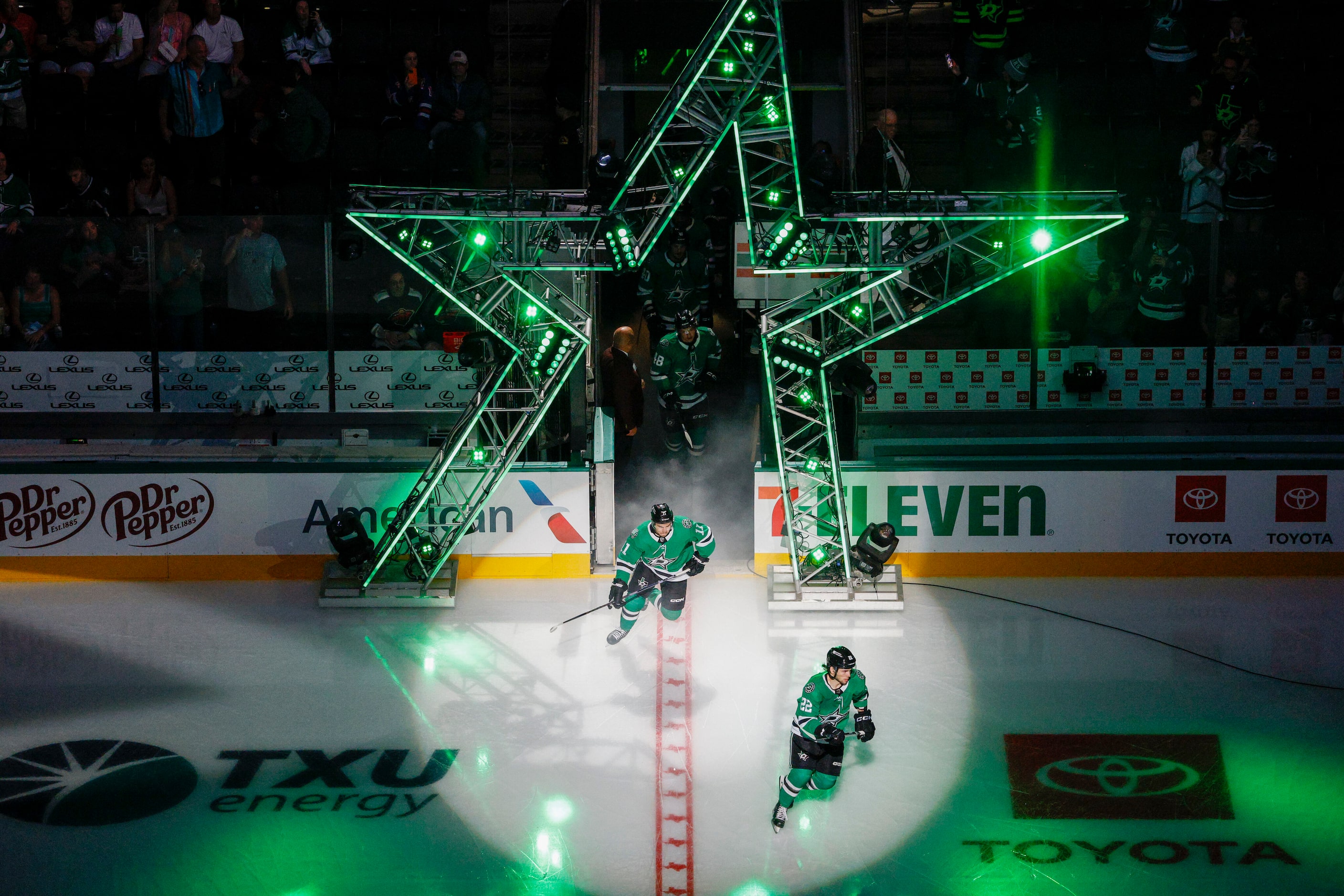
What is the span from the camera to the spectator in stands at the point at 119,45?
699 inches

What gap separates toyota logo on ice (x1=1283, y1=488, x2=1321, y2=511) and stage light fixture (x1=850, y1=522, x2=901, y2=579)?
165 inches

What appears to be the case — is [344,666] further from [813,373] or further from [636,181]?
[636,181]

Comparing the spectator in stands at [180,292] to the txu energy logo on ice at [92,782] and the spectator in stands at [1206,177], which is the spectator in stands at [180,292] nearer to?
the txu energy logo on ice at [92,782]

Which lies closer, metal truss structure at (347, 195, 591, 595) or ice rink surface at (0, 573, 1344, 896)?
ice rink surface at (0, 573, 1344, 896)

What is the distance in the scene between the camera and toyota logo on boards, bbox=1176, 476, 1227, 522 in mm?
14195

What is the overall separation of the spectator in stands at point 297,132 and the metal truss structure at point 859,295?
6.78m

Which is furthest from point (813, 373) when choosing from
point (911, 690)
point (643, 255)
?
point (911, 690)

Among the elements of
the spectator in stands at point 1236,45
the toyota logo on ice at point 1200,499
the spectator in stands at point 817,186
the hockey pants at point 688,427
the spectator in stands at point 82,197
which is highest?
the spectator in stands at point 1236,45

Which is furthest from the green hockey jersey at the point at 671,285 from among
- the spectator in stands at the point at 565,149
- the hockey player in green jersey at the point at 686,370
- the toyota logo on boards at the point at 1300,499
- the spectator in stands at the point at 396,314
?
the toyota logo on boards at the point at 1300,499

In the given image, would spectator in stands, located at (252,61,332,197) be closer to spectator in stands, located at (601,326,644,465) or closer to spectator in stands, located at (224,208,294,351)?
spectator in stands, located at (224,208,294,351)

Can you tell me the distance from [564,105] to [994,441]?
6.69 m

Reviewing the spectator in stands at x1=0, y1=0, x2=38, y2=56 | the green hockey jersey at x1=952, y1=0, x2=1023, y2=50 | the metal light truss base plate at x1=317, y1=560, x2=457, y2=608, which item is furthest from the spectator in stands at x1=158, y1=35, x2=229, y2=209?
the green hockey jersey at x1=952, y1=0, x2=1023, y2=50

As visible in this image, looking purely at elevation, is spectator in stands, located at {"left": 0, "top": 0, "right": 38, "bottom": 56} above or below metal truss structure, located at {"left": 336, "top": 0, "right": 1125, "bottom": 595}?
above

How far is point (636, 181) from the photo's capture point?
17016 millimetres
